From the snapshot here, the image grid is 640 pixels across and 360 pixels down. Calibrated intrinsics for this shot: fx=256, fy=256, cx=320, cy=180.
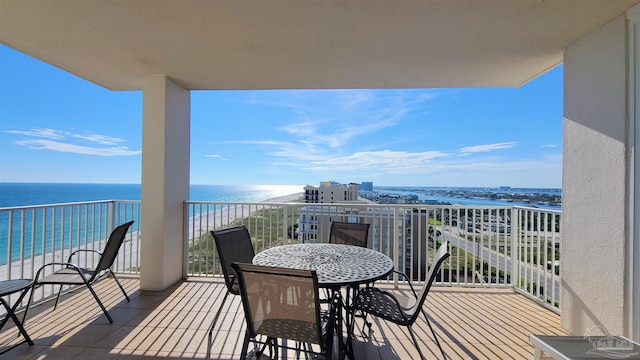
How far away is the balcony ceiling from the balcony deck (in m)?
2.79

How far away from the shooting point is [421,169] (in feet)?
56.1

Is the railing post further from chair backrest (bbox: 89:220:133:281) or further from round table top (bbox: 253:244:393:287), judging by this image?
chair backrest (bbox: 89:220:133:281)

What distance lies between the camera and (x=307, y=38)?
2447mm

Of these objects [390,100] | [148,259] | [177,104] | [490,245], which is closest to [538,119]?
[390,100]

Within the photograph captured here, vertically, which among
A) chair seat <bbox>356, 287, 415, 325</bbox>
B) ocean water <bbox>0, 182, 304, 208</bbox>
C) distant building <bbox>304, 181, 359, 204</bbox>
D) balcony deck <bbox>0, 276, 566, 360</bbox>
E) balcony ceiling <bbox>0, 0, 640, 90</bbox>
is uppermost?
balcony ceiling <bbox>0, 0, 640, 90</bbox>

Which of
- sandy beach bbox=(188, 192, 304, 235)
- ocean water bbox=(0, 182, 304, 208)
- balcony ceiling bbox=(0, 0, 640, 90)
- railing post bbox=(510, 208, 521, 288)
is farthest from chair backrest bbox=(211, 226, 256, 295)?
ocean water bbox=(0, 182, 304, 208)

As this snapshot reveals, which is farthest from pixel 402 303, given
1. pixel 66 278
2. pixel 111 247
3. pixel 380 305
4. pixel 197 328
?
pixel 66 278

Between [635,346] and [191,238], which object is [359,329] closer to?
[635,346]

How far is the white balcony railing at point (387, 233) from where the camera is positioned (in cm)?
320

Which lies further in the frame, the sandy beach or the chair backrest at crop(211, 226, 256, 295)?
the sandy beach

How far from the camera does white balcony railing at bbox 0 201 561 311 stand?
3203 millimetres

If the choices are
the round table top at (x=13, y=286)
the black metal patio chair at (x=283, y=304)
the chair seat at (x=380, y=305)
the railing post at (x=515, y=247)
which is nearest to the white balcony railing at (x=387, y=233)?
the railing post at (x=515, y=247)

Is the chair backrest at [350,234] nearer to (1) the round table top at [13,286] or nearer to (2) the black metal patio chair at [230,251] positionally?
(2) the black metal patio chair at [230,251]

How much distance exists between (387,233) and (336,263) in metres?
1.77
